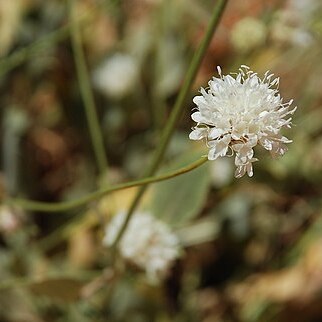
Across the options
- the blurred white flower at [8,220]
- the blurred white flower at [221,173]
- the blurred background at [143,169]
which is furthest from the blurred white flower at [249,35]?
the blurred white flower at [8,220]

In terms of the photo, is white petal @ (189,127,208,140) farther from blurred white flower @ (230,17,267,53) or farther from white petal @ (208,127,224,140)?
blurred white flower @ (230,17,267,53)

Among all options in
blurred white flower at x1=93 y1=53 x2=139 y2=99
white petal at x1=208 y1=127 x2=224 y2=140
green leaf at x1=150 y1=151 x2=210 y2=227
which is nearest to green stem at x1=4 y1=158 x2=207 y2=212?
white petal at x1=208 y1=127 x2=224 y2=140

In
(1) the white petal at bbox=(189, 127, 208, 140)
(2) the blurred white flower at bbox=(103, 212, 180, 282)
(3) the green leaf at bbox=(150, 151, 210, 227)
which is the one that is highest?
(3) the green leaf at bbox=(150, 151, 210, 227)

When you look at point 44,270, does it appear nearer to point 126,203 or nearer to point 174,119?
point 126,203

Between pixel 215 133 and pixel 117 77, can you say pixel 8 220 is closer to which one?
pixel 117 77

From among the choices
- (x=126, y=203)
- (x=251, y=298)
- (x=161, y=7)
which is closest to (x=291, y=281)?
(x=251, y=298)

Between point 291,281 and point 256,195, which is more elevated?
point 256,195

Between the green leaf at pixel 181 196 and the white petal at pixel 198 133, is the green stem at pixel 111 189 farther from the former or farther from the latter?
the green leaf at pixel 181 196

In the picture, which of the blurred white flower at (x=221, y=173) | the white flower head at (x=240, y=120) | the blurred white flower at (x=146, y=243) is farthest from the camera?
the blurred white flower at (x=221, y=173)
